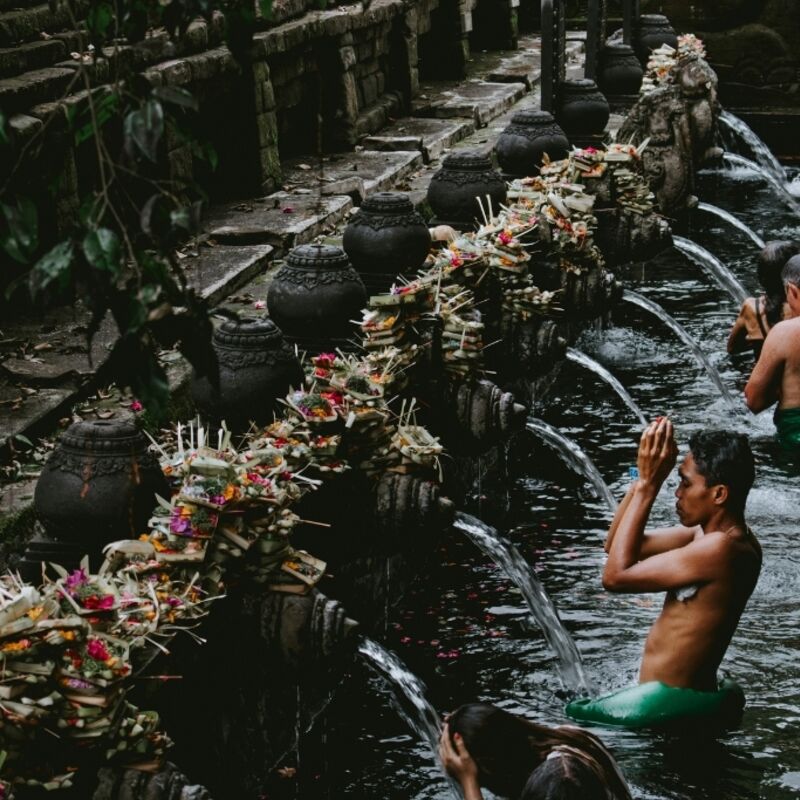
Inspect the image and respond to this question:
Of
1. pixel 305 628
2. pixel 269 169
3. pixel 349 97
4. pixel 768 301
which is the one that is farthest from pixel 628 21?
pixel 305 628

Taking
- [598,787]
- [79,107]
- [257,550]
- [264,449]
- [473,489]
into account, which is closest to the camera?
[79,107]

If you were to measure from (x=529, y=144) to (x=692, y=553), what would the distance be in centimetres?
686

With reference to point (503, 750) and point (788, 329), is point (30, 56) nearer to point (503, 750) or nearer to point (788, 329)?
point (788, 329)

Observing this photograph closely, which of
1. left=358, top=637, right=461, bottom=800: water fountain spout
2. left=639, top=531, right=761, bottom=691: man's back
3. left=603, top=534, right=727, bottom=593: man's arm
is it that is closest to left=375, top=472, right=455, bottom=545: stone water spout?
left=358, top=637, right=461, bottom=800: water fountain spout

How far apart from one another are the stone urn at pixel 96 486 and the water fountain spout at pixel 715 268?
9.54 meters

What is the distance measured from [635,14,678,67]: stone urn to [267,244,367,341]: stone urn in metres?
15.0

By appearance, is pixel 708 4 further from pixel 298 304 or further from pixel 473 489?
pixel 298 304

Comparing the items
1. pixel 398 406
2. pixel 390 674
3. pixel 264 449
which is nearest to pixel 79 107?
pixel 264 449

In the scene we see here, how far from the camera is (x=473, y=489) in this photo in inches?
350

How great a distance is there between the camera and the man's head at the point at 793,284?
27.7 feet

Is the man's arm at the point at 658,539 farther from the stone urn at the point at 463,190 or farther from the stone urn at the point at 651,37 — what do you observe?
the stone urn at the point at 651,37

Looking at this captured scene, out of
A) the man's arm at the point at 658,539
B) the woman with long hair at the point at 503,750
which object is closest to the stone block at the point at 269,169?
the man's arm at the point at 658,539

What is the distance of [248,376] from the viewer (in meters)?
5.94

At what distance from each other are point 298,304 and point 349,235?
1.39m
